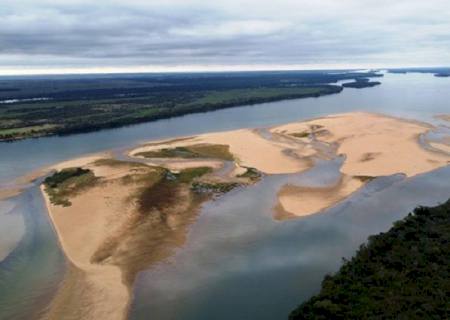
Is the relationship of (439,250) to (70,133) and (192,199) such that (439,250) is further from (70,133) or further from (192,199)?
(70,133)

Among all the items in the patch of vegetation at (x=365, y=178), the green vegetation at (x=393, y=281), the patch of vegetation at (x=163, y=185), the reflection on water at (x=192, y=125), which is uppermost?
the green vegetation at (x=393, y=281)

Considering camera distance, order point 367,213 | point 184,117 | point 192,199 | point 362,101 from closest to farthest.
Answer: point 367,213, point 192,199, point 184,117, point 362,101

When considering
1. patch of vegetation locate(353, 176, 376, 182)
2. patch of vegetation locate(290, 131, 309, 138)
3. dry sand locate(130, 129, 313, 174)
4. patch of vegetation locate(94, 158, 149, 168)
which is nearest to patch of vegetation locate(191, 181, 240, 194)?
dry sand locate(130, 129, 313, 174)

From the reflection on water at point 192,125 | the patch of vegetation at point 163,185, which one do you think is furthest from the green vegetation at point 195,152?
the reflection on water at point 192,125

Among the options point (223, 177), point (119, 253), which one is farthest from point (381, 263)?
point (223, 177)

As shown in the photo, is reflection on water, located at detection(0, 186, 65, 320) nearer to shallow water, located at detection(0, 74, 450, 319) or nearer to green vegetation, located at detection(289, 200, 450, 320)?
shallow water, located at detection(0, 74, 450, 319)

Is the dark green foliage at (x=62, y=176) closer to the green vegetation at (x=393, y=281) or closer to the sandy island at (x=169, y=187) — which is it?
the sandy island at (x=169, y=187)
